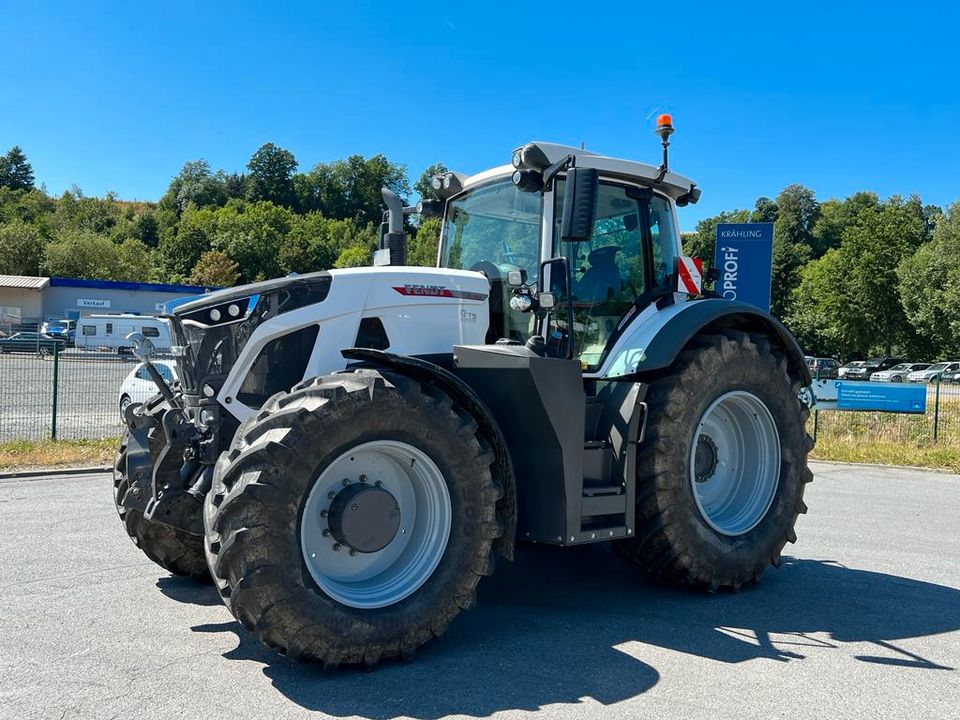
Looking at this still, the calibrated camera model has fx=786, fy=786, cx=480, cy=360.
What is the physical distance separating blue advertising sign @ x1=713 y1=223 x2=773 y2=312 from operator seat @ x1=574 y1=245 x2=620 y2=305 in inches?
271

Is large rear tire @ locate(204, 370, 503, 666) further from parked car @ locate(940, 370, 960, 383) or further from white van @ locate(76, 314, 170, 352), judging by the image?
white van @ locate(76, 314, 170, 352)

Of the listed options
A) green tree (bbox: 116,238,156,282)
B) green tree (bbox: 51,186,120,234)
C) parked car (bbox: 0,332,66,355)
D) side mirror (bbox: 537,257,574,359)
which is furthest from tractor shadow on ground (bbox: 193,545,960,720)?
green tree (bbox: 51,186,120,234)

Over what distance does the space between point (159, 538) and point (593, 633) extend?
108 inches

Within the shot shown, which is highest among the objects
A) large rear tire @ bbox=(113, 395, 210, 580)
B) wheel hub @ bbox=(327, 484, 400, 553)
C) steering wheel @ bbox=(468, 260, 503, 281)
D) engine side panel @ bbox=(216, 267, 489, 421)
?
steering wheel @ bbox=(468, 260, 503, 281)

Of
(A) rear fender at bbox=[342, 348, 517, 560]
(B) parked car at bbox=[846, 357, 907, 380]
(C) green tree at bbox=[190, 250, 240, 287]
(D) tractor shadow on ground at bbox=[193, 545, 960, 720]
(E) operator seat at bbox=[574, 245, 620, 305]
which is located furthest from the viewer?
(C) green tree at bbox=[190, 250, 240, 287]

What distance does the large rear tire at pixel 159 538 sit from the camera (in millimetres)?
4867

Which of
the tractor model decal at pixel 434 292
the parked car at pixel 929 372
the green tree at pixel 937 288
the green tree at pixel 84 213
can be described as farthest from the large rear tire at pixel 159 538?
the green tree at pixel 84 213

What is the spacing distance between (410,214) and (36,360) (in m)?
11.8

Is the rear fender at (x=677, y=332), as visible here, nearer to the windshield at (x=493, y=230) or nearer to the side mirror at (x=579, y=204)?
the windshield at (x=493, y=230)

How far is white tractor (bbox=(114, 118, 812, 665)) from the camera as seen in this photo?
3592 millimetres

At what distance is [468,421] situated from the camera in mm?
4016

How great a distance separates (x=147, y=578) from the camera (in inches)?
213

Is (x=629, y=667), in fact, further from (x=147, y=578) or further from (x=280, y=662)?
(x=147, y=578)

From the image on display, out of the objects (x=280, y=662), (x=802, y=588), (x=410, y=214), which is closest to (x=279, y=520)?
(x=280, y=662)
